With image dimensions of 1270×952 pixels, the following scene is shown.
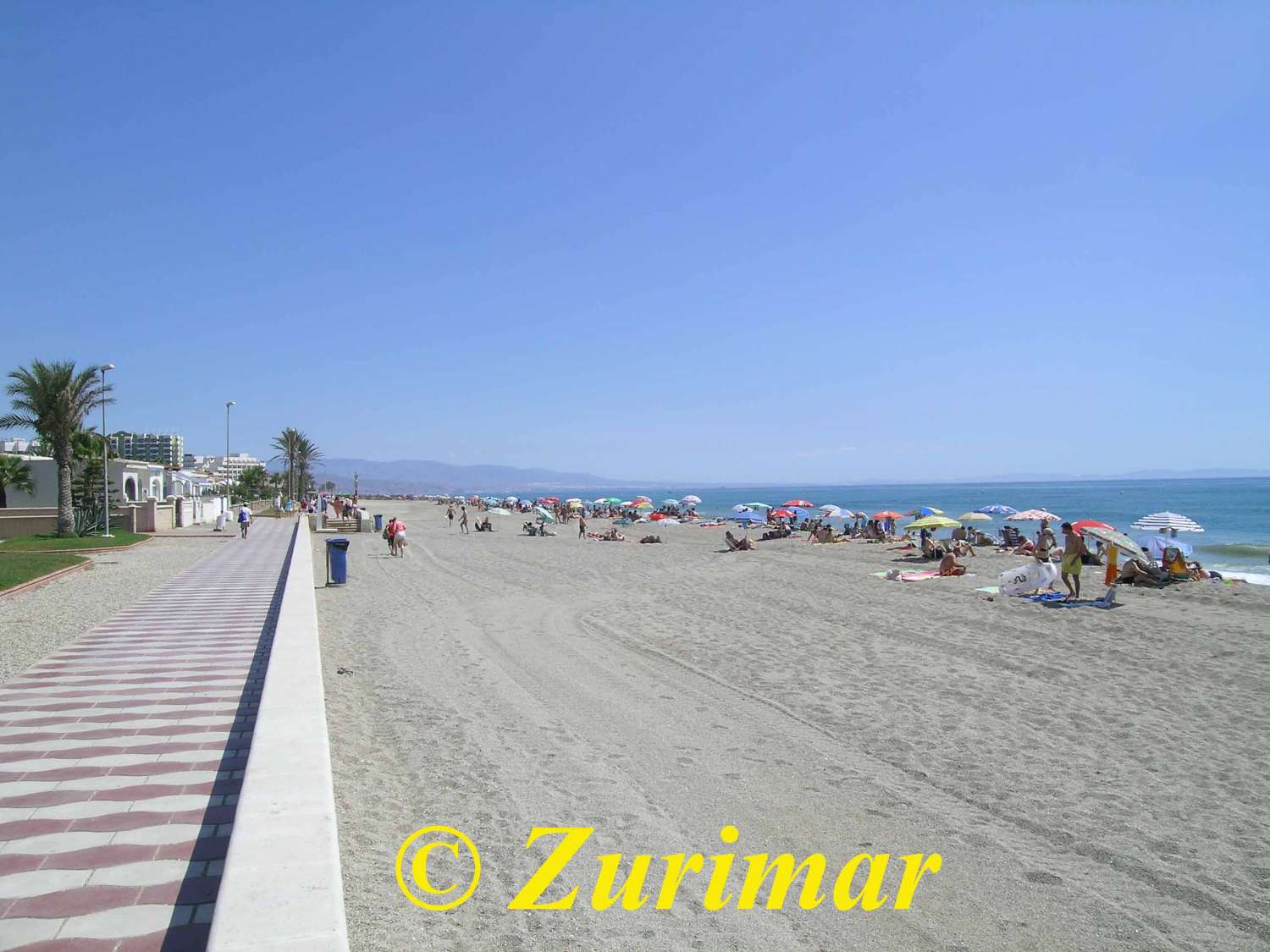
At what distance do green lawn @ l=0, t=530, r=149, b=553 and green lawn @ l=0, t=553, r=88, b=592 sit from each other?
2001mm

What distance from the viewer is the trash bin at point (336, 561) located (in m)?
14.6

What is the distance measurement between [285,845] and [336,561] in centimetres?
1256

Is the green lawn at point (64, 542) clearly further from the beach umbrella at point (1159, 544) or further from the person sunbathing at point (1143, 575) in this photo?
Answer: the beach umbrella at point (1159, 544)

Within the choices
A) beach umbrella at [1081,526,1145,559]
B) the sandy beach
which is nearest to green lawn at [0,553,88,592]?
the sandy beach

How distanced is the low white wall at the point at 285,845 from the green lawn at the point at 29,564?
36.2ft

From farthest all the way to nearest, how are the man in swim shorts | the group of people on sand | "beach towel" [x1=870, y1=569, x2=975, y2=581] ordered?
the group of people on sand → "beach towel" [x1=870, y1=569, x2=975, y2=581] → the man in swim shorts

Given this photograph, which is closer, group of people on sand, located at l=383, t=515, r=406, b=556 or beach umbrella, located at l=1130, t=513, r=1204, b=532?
beach umbrella, located at l=1130, t=513, r=1204, b=532

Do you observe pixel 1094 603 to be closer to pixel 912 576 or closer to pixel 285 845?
pixel 912 576

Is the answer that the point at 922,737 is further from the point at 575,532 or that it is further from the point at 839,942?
the point at 575,532

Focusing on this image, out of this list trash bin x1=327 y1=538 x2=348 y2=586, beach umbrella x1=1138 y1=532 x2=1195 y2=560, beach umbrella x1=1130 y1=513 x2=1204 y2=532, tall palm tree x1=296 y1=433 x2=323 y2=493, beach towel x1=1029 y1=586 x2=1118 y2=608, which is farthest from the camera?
tall palm tree x1=296 y1=433 x2=323 y2=493

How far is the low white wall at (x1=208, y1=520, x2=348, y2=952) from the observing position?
2348mm

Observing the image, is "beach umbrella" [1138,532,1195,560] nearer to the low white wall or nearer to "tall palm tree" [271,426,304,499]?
the low white wall

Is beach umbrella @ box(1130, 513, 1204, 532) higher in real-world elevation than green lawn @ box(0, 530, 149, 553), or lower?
higher

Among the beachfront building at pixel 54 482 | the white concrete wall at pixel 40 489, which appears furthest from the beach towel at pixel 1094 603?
the white concrete wall at pixel 40 489
